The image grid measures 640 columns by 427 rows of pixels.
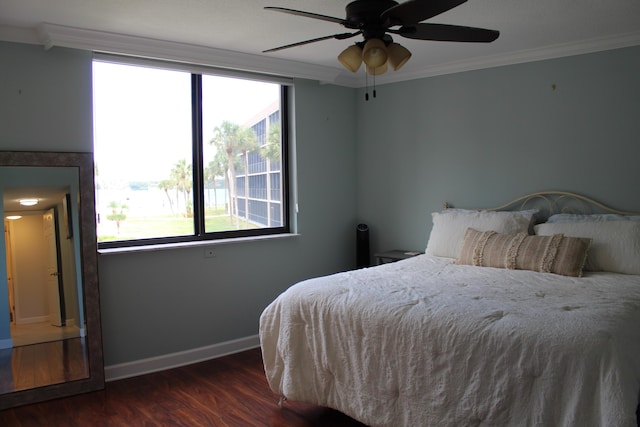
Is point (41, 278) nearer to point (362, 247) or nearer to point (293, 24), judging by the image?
point (293, 24)

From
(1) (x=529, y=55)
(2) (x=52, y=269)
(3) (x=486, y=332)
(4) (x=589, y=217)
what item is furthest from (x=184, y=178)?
(4) (x=589, y=217)

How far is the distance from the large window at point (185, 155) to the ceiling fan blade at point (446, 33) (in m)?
2.01

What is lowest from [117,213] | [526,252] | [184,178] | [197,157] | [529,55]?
[526,252]

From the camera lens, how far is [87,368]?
3443 mm

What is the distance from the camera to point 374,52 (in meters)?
2.46

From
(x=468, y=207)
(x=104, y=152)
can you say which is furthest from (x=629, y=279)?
(x=104, y=152)

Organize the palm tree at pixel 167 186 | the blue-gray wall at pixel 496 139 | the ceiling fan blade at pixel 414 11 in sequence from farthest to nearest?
the palm tree at pixel 167 186 < the blue-gray wall at pixel 496 139 < the ceiling fan blade at pixel 414 11

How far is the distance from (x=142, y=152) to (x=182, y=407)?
1.87 metres

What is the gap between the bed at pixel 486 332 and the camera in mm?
1975

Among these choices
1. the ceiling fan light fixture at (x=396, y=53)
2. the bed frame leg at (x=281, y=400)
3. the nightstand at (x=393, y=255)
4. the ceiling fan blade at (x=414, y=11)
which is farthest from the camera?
the nightstand at (x=393, y=255)

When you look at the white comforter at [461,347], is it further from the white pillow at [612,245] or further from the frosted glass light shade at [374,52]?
the frosted glass light shade at [374,52]

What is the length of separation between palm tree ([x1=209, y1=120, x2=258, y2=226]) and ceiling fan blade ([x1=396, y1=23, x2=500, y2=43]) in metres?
2.11

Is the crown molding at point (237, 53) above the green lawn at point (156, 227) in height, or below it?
above

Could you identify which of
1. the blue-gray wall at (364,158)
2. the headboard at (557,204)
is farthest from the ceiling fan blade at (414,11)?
the headboard at (557,204)
